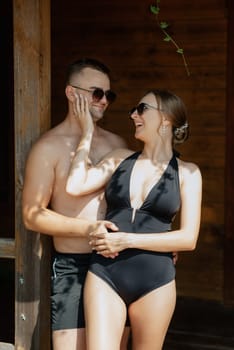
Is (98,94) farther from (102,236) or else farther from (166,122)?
(102,236)

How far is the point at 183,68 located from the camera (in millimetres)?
5668

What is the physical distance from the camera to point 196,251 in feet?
19.0

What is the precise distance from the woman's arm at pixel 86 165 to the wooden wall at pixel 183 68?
267cm

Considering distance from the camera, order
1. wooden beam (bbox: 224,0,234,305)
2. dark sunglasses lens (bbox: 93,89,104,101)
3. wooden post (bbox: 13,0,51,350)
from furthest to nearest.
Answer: wooden beam (bbox: 224,0,234,305) → wooden post (bbox: 13,0,51,350) → dark sunglasses lens (bbox: 93,89,104,101)

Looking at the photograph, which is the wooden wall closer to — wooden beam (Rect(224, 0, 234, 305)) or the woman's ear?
wooden beam (Rect(224, 0, 234, 305))

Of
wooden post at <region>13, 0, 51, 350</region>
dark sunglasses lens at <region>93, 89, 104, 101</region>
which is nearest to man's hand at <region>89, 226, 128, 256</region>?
wooden post at <region>13, 0, 51, 350</region>

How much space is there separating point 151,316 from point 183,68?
3.17 meters

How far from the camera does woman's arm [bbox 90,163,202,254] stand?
9.34 ft

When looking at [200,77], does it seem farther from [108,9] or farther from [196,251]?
[196,251]

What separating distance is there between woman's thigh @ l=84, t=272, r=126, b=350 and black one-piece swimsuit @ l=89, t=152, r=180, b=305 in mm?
33

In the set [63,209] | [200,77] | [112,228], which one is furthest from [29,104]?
[200,77]

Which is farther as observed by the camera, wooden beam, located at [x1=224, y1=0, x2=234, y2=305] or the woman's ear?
wooden beam, located at [x1=224, y1=0, x2=234, y2=305]

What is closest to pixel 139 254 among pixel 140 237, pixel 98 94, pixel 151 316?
pixel 140 237
